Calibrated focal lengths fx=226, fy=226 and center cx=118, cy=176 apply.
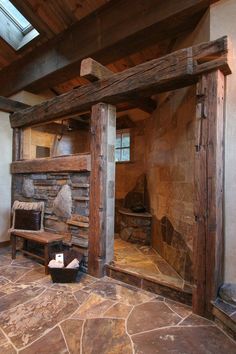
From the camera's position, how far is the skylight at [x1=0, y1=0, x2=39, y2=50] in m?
3.63

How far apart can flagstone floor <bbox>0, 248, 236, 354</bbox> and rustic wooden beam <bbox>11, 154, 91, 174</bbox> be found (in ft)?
4.71

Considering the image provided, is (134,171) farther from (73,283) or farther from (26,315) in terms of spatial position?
(26,315)

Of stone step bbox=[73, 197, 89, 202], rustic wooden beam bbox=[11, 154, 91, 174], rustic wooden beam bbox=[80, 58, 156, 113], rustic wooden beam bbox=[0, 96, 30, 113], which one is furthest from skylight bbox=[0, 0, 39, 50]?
stone step bbox=[73, 197, 89, 202]

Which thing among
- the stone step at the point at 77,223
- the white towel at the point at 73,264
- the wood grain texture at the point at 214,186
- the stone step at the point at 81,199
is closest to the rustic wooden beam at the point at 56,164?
the stone step at the point at 81,199

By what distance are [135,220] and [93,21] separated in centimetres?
316

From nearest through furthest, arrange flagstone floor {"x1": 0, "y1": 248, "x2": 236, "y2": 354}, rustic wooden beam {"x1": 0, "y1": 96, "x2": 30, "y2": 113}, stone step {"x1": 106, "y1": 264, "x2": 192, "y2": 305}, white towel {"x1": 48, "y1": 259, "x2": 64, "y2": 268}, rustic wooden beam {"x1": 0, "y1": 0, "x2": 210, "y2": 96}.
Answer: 1. flagstone floor {"x1": 0, "y1": 248, "x2": 236, "y2": 354}
2. stone step {"x1": 106, "y1": 264, "x2": 192, "y2": 305}
3. rustic wooden beam {"x1": 0, "y1": 0, "x2": 210, "y2": 96}
4. white towel {"x1": 48, "y1": 259, "x2": 64, "y2": 268}
5. rustic wooden beam {"x1": 0, "y1": 96, "x2": 30, "y2": 113}

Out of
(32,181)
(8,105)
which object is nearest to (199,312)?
(32,181)

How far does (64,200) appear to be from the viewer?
3.23 meters

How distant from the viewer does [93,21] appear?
3.02 meters

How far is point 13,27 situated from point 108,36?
1955 mm

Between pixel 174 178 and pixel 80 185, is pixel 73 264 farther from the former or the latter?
pixel 174 178

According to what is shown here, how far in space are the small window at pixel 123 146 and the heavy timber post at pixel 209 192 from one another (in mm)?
3104

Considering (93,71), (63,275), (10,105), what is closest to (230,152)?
(93,71)

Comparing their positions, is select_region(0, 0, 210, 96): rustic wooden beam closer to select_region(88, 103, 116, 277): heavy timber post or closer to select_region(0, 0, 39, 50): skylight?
select_region(0, 0, 39, 50): skylight
